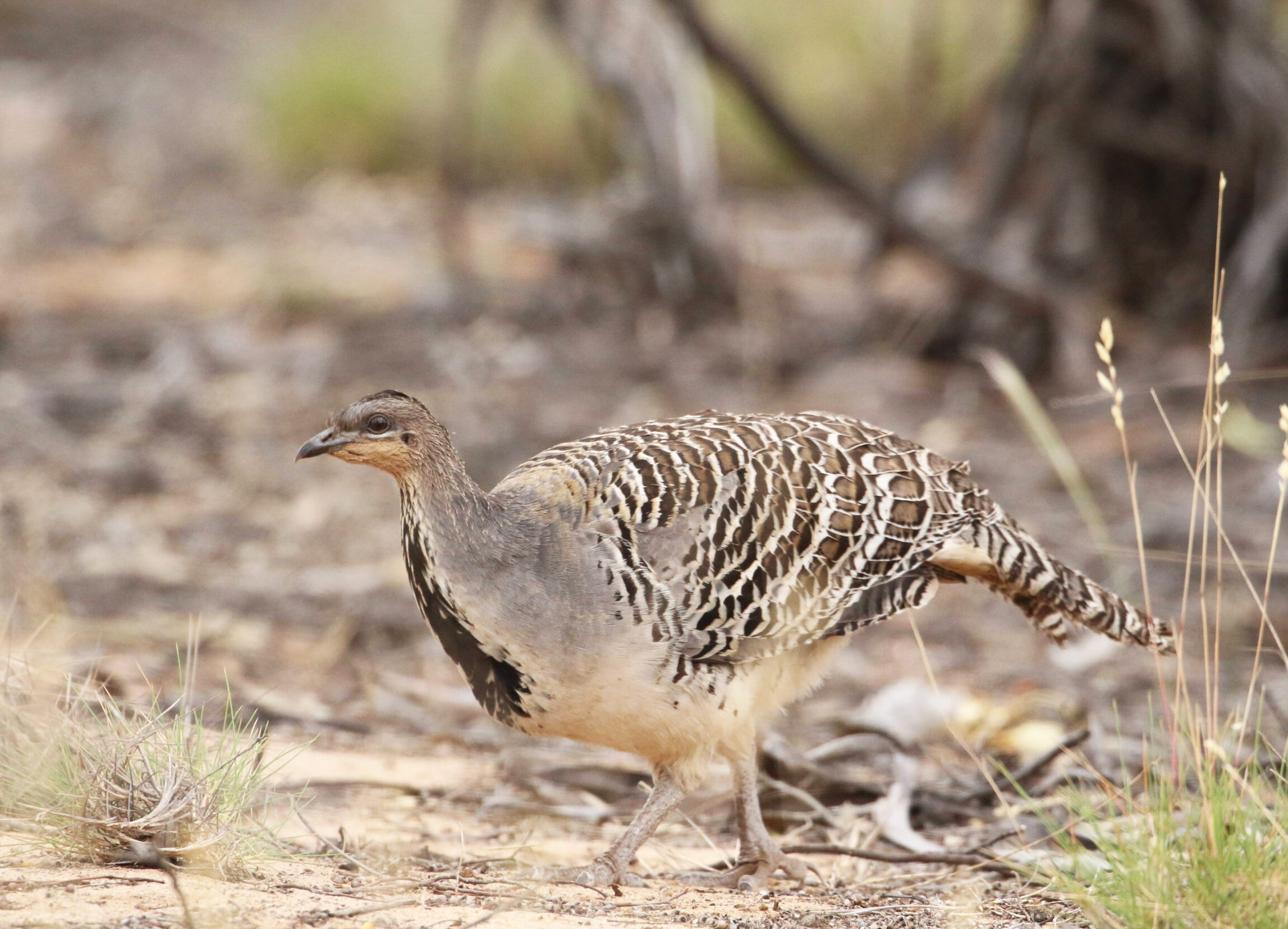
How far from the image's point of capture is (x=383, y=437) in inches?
138

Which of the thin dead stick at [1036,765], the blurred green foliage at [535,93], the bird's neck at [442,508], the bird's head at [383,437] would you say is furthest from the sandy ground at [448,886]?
the blurred green foliage at [535,93]

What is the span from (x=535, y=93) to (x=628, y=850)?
11439 mm

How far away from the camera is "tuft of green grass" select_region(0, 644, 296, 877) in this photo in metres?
3.25

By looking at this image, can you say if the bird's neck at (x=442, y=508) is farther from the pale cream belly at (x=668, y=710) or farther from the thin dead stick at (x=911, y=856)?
the thin dead stick at (x=911, y=856)

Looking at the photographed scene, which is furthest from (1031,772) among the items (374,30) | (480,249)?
(374,30)

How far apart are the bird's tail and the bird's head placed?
4.94 feet

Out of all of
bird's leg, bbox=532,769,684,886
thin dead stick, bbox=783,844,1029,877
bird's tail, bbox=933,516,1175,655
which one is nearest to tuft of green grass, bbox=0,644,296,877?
bird's leg, bbox=532,769,684,886

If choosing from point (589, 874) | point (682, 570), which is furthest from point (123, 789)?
point (682, 570)

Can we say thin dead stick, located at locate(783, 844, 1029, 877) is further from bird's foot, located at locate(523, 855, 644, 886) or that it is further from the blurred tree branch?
the blurred tree branch

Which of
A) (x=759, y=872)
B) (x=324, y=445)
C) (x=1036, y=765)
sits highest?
(x=324, y=445)

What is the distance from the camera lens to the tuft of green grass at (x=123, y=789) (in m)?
3.25

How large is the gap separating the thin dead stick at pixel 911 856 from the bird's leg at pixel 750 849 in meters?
0.07

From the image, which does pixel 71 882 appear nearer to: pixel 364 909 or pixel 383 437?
pixel 364 909

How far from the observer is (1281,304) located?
8.44m
